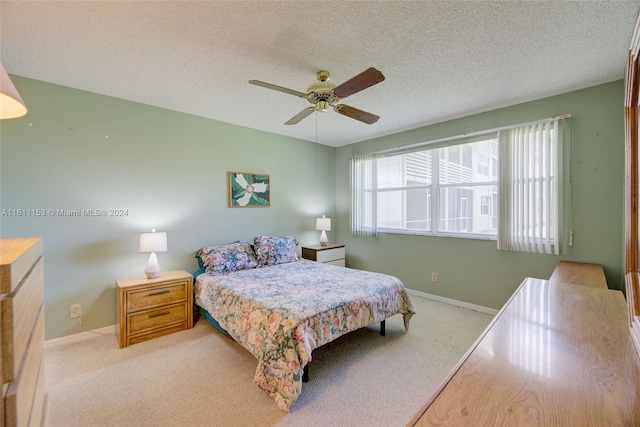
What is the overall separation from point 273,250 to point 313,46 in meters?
2.52

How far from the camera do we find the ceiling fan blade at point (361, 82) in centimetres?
178

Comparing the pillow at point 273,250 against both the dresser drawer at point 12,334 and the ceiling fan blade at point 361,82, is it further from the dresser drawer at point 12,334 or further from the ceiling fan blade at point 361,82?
the dresser drawer at point 12,334

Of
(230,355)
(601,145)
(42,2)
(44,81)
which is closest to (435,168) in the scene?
(601,145)

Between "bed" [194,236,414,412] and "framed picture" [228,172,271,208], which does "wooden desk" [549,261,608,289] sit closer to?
"bed" [194,236,414,412]

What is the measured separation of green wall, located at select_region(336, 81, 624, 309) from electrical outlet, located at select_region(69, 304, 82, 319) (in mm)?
3778

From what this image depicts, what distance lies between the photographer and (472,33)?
1.89m

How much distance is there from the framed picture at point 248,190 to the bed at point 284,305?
67cm

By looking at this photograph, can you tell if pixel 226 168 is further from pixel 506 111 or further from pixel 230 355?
pixel 506 111

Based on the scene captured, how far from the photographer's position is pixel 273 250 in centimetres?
372

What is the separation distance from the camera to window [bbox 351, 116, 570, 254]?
9.48 feet

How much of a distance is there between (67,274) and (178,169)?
5.00ft

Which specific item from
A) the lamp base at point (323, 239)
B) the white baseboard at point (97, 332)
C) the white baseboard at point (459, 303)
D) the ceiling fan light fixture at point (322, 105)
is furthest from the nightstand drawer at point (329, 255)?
the ceiling fan light fixture at point (322, 105)

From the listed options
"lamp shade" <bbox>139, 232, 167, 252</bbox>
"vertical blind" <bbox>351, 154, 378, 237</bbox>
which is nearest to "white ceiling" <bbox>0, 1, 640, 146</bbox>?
"lamp shade" <bbox>139, 232, 167, 252</bbox>

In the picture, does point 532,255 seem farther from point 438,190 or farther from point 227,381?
point 227,381
